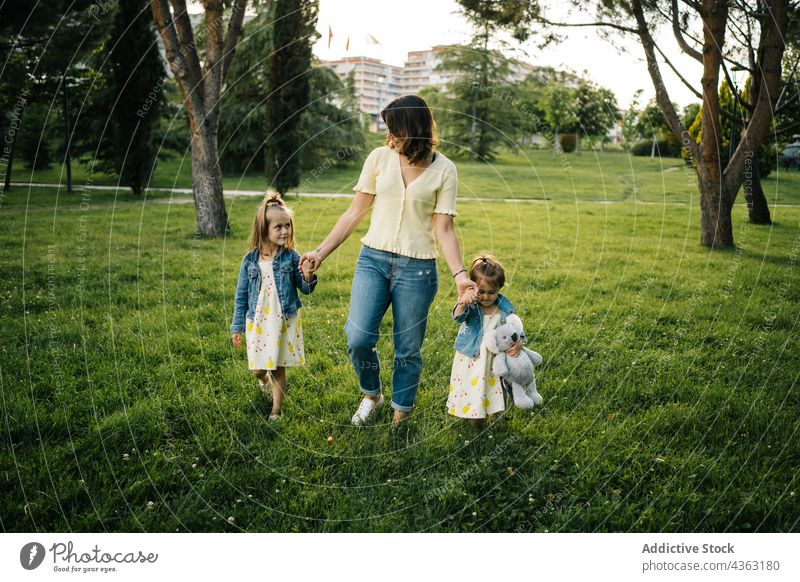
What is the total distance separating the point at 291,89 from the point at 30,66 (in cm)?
764

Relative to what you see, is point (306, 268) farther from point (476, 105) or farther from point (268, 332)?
point (476, 105)

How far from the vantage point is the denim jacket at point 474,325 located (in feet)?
13.7

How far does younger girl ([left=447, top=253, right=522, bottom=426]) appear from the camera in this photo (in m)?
4.13

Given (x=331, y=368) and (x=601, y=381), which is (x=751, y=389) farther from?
(x=331, y=368)

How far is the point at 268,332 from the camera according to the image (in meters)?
4.50

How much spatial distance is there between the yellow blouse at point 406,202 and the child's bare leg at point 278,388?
1.27 meters

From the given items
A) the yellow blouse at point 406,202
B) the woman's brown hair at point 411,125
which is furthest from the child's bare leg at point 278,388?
the woman's brown hair at point 411,125

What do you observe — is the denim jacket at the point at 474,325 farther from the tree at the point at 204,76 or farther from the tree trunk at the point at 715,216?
the tree trunk at the point at 715,216

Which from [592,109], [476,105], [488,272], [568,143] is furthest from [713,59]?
[568,143]

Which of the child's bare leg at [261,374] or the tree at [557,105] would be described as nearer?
the child's bare leg at [261,374]

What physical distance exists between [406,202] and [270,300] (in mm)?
1304

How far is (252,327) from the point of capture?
14.9ft

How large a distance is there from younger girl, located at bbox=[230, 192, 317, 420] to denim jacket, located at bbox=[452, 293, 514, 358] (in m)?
1.13
